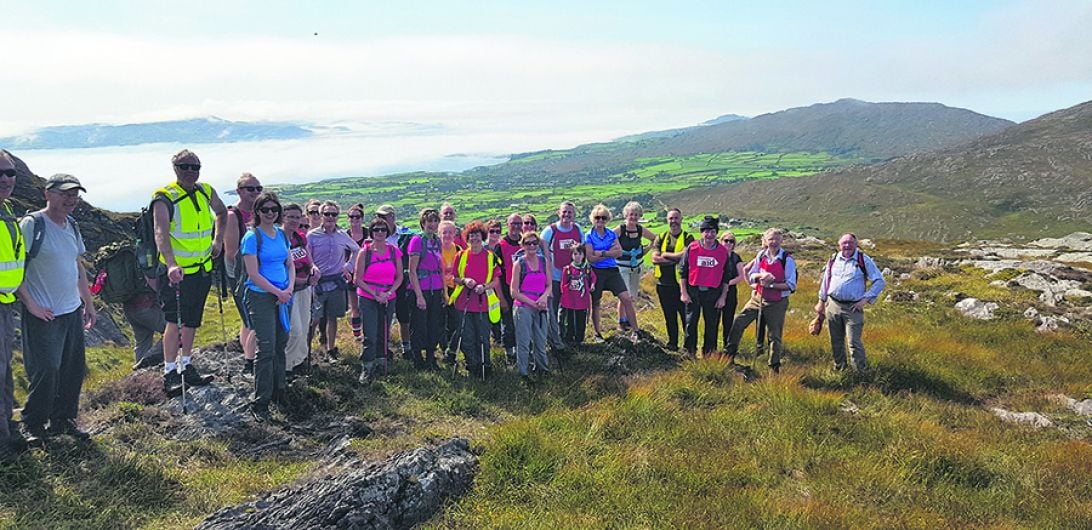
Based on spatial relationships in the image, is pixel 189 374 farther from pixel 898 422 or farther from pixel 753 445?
pixel 898 422

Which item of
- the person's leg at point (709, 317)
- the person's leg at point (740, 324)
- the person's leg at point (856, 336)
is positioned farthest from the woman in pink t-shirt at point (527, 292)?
the person's leg at point (856, 336)

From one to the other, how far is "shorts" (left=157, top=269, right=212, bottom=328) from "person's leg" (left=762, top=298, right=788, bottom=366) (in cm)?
764

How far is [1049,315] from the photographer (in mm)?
12516

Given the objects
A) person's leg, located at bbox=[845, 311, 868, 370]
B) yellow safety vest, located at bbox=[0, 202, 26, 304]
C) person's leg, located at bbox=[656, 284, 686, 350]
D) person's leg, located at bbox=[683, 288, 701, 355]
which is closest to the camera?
yellow safety vest, located at bbox=[0, 202, 26, 304]

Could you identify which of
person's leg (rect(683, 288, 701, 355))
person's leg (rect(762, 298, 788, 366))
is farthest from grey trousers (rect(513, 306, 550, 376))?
person's leg (rect(762, 298, 788, 366))

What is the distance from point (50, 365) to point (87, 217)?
2636 centimetres

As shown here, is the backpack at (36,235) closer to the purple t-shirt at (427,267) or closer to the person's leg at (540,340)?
the purple t-shirt at (427,267)

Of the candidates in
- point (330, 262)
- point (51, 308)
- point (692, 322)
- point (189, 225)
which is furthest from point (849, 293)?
point (51, 308)

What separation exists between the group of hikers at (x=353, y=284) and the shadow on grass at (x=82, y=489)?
1.28 ft

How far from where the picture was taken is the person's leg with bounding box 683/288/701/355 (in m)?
9.19

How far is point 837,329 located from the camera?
334 inches

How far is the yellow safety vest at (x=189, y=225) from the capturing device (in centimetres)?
635

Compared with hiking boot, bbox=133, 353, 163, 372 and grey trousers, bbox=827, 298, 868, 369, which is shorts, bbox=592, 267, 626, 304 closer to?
grey trousers, bbox=827, 298, 868, 369

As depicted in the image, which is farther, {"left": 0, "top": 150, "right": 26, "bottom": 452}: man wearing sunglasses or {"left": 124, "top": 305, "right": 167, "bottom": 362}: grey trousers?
{"left": 124, "top": 305, "right": 167, "bottom": 362}: grey trousers
